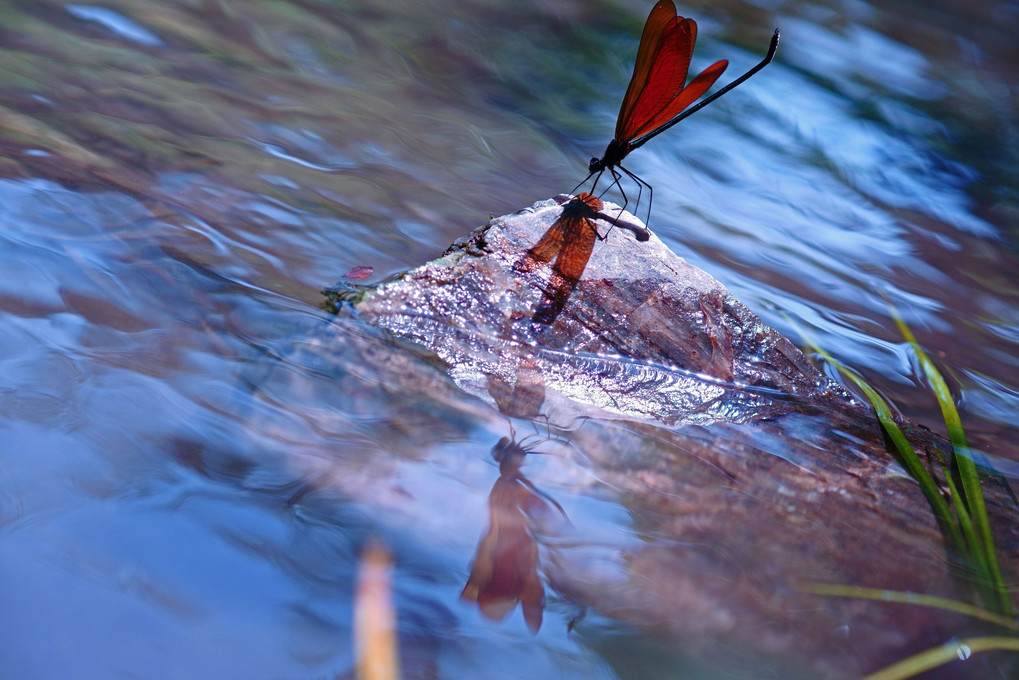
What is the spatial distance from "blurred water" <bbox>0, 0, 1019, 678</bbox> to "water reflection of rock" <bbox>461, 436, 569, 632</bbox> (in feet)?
0.12

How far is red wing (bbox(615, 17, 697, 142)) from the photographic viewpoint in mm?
1979

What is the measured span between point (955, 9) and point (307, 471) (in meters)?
7.64

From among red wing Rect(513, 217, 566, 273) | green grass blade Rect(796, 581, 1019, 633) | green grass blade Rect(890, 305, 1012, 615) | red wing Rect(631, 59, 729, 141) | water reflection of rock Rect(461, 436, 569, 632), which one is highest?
red wing Rect(631, 59, 729, 141)

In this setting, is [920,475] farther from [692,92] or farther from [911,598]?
[692,92]

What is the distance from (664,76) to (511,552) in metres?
1.54

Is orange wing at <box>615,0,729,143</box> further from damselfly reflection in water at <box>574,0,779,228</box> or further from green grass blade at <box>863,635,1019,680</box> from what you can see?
green grass blade at <box>863,635,1019,680</box>

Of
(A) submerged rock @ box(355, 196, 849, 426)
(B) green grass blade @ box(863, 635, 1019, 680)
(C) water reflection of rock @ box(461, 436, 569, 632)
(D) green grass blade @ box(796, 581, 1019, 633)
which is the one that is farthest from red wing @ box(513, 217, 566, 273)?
(B) green grass blade @ box(863, 635, 1019, 680)

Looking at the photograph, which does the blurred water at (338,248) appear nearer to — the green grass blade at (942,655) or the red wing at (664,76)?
the green grass blade at (942,655)

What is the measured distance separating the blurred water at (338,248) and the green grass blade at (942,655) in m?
0.52

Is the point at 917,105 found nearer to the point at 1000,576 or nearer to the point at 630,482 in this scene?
→ the point at 1000,576

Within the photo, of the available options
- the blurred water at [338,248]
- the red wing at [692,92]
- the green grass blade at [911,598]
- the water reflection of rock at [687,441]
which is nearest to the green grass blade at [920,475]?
the water reflection of rock at [687,441]

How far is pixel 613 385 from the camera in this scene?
6.29 feet

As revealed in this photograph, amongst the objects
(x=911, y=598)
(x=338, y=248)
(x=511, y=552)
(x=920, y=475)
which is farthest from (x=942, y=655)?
(x=338, y=248)

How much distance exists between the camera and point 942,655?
56.5 inches
